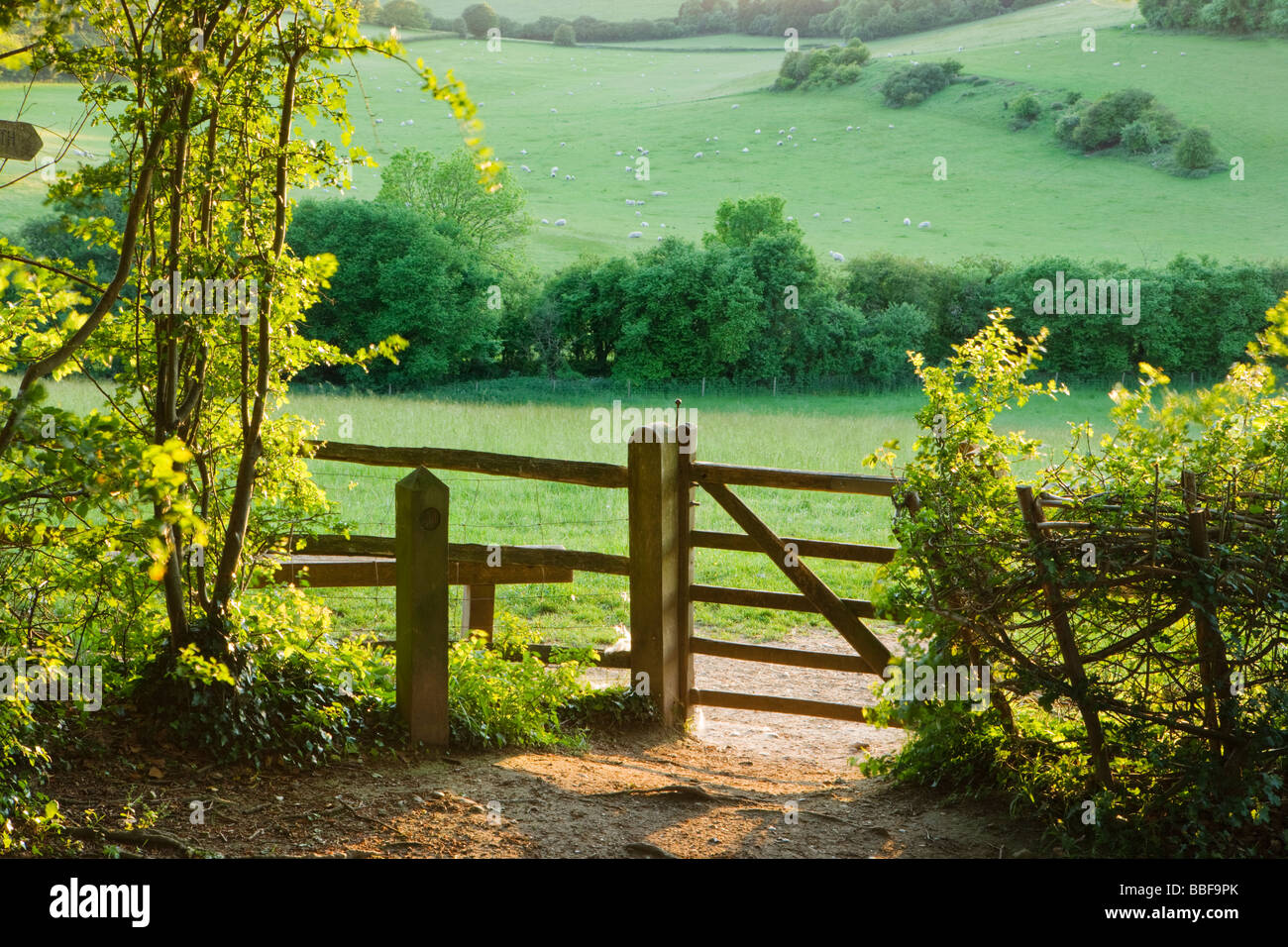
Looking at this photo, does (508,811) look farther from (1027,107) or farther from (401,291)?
(1027,107)

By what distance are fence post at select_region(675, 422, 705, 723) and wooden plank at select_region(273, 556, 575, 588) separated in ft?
2.27

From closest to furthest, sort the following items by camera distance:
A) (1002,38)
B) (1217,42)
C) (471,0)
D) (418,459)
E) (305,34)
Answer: (305,34) → (418,459) → (1217,42) → (1002,38) → (471,0)

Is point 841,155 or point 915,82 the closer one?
point 841,155

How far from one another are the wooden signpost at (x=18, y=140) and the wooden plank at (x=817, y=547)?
384 centimetres

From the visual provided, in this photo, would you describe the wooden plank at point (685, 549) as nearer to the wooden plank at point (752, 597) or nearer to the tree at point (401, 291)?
the wooden plank at point (752, 597)

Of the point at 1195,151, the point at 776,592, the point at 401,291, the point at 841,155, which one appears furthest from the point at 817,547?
the point at 841,155

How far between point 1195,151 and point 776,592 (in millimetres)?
60359

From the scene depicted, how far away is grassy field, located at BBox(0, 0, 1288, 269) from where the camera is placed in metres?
51.4

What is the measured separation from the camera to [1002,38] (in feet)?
244

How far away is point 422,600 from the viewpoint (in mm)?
4699

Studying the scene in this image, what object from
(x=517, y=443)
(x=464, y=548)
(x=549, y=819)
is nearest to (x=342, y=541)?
(x=464, y=548)

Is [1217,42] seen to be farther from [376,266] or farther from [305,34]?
[305,34]

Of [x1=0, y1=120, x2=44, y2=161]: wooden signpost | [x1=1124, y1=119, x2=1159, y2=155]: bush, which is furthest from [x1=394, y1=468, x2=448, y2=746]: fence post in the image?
[x1=1124, y1=119, x2=1159, y2=155]: bush

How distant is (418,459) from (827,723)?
12.5ft
